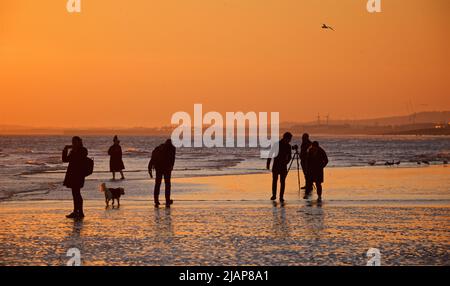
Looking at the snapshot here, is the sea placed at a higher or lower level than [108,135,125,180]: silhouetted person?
lower

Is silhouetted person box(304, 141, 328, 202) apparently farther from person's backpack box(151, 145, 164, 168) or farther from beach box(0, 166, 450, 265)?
person's backpack box(151, 145, 164, 168)

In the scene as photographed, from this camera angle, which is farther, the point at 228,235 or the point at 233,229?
the point at 233,229

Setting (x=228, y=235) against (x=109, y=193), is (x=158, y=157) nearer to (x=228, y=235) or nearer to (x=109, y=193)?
(x=109, y=193)

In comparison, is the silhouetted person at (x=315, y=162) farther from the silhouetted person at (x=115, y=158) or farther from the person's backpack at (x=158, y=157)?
the silhouetted person at (x=115, y=158)

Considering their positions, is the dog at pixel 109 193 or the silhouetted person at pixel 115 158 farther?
the silhouetted person at pixel 115 158

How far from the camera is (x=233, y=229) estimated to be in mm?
13414

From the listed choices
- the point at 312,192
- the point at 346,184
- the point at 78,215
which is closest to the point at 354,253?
the point at 78,215

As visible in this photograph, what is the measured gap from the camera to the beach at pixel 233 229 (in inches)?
412

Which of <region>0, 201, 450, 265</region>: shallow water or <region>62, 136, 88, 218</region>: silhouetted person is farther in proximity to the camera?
<region>62, 136, 88, 218</region>: silhouetted person

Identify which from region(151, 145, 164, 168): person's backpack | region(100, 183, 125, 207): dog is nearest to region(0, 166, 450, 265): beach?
region(100, 183, 125, 207): dog

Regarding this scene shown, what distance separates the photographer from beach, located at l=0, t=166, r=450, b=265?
1046 cm

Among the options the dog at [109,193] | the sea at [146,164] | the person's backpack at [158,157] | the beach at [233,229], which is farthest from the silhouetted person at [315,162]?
the sea at [146,164]

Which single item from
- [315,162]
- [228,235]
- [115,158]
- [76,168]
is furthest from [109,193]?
[115,158]
